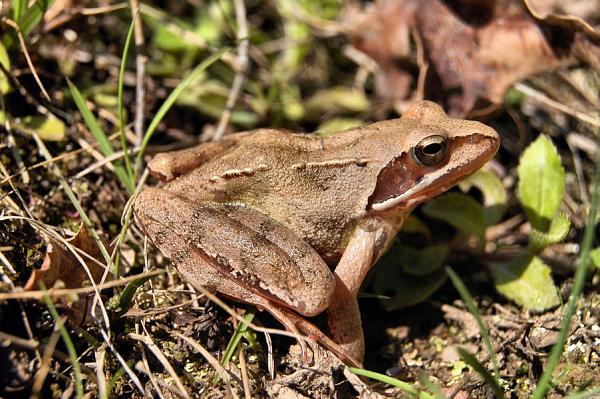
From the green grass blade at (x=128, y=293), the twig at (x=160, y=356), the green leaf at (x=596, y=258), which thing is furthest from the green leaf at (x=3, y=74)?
the green leaf at (x=596, y=258)

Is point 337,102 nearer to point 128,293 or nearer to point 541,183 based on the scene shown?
point 541,183

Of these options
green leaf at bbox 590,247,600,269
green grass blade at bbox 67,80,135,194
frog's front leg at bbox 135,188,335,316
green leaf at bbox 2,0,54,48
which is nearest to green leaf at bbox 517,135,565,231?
green leaf at bbox 590,247,600,269

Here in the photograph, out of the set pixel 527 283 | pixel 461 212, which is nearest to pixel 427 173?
pixel 461 212

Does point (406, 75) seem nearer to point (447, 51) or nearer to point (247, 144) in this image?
point (447, 51)

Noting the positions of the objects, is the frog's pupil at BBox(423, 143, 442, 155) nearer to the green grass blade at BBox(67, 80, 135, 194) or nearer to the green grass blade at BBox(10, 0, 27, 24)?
the green grass blade at BBox(67, 80, 135, 194)

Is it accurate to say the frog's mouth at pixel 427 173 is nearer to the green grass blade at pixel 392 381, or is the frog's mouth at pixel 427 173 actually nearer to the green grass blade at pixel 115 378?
the green grass blade at pixel 392 381

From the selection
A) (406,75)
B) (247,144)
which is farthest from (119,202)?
(406,75)
